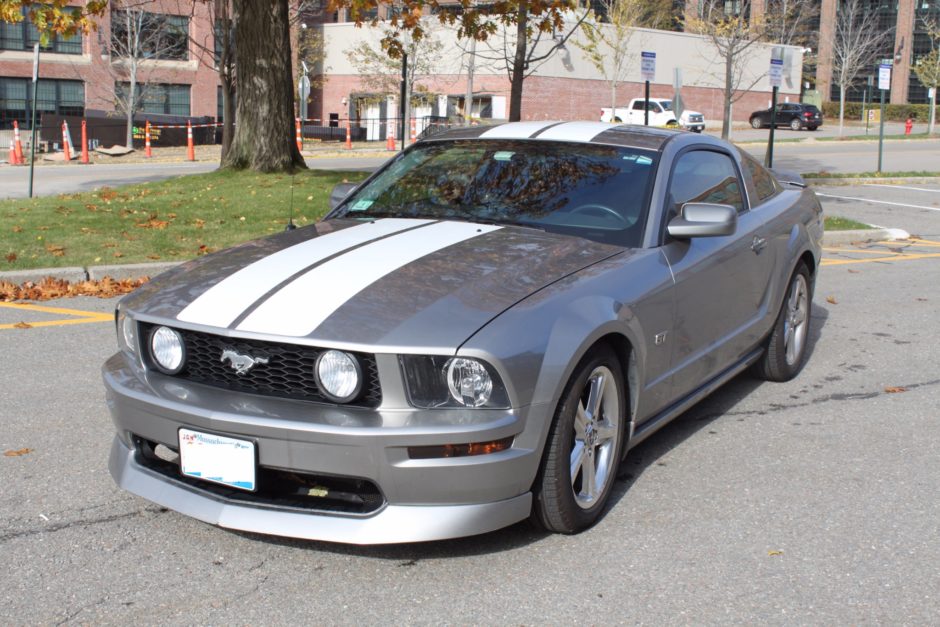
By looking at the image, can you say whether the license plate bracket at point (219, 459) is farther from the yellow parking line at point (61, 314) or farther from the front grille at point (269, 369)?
the yellow parking line at point (61, 314)

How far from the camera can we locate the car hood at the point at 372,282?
3594 mm

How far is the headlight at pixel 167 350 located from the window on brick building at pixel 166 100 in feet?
144

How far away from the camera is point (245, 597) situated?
350cm

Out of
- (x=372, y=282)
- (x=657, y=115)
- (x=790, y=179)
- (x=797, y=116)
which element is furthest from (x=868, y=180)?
(x=797, y=116)

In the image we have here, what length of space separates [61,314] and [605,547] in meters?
5.55

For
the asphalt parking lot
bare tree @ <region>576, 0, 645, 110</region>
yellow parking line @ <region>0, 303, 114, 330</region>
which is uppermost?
bare tree @ <region>576, 0, 645, 110</region>

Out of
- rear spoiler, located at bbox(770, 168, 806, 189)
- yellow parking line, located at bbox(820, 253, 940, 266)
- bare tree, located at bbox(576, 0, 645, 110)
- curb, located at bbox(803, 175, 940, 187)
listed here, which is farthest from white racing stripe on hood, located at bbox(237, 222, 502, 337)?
bare tree, located at bbox(576, 0, 645, 110)

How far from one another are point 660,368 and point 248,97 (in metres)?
12.3

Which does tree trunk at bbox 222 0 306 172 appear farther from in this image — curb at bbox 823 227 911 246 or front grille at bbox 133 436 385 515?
front grille at bbox 133 436 385 515

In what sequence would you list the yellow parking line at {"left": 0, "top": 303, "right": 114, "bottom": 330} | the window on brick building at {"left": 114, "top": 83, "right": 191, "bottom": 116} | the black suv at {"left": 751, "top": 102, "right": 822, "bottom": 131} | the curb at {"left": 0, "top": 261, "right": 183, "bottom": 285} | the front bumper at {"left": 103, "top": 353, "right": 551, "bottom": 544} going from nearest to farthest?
1. the front bumper at {"left": 103, "top": 353, "right": 551, "bottom": 544}
2. the yellow parking line at {"left": 0, "top": 303, "right": 114, "bottom": 330}
3. the curb at {"left": 0, "top": 261, "right": 183, "bottom": 285}
4. the window on brick building at {"left": 114, "top": 83, "right": 191, "bottom": 116}
5. the black suv at {"left": 751, "top": 102, "right": 822, "bottom": 131}

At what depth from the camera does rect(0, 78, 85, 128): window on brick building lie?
44.9 metres

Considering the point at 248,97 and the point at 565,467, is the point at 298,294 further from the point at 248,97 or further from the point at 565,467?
the point at 248,97

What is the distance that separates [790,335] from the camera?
6.39 metres

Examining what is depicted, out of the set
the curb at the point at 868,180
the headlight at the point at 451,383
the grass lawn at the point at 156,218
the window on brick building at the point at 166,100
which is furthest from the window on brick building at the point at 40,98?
the headlight at the point at 451,383
